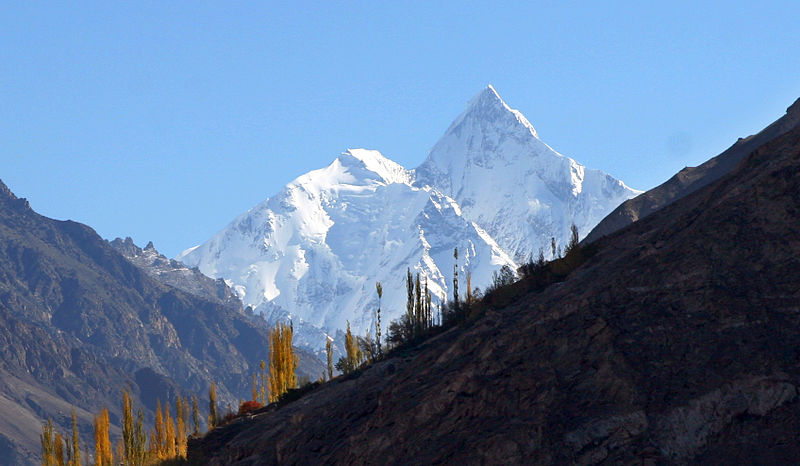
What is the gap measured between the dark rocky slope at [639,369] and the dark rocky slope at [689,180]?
65.4 m

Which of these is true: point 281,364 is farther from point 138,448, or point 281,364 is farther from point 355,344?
point 355,344

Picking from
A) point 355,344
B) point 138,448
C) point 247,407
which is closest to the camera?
point 247,407

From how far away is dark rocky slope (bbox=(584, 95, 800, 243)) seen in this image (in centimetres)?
10919

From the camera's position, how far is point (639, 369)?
35562mm

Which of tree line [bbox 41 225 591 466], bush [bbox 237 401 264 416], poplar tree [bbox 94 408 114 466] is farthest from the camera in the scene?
poplar tree [bbox 94 408 114 466]

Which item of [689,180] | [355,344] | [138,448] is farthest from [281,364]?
[689,180]

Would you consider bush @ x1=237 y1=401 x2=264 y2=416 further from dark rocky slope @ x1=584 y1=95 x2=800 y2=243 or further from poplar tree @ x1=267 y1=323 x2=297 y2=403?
dark rocky slope @ x1=584 y1=95 x2=800 y2=243

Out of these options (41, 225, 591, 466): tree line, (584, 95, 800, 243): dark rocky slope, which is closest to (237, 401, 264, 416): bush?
(41, 225, 591, 466): tree line

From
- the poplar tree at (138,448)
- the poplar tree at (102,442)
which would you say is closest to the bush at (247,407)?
the poplar tree at (138,448)

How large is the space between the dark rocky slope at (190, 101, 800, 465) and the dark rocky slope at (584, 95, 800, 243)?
6539 centimetres

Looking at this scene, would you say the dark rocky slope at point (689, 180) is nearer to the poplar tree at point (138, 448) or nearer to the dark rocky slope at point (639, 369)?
the poplar tree at point (138, 448)

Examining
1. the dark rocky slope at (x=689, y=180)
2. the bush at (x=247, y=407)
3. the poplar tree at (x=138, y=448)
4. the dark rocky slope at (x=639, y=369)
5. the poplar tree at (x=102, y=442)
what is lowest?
the dark rocky slope at (x=639, y=369)

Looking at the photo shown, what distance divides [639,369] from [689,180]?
90882mm

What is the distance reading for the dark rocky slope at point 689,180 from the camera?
10919 centimetres
